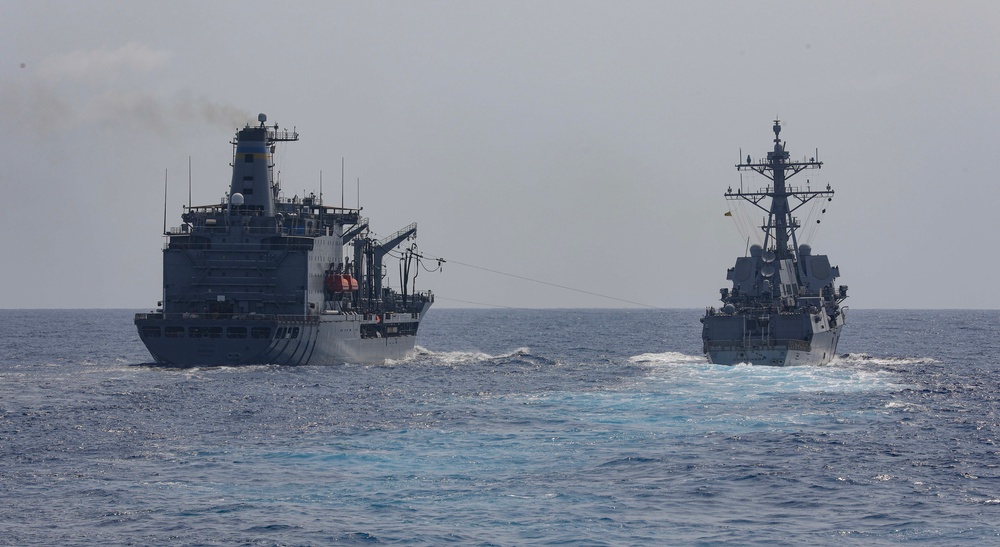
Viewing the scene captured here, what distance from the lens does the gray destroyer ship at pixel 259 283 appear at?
215ft

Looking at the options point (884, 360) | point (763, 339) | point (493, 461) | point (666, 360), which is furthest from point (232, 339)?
point (884, 360)

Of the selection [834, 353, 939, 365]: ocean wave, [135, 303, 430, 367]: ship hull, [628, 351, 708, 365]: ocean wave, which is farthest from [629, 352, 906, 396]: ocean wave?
[135, 303, 430, 367]: ship hull

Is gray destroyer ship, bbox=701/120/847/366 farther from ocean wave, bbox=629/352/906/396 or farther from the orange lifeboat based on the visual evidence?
the orange lifeboat

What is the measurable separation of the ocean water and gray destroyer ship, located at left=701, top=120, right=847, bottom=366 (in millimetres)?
9094

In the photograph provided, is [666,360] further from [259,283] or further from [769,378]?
[259,283]

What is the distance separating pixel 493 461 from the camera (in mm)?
34531

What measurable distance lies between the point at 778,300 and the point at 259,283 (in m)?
31.9

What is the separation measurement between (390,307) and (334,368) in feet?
62.1

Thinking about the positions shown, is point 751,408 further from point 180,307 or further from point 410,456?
point 180,307

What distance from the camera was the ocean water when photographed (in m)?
26.3

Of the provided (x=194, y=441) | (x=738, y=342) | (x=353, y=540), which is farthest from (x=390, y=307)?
(x=353, y=540)

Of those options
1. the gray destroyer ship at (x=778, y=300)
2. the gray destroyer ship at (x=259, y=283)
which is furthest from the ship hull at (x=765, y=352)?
the gray destroyer ship at (x=259, y=283)

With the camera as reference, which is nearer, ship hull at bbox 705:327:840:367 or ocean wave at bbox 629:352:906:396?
ocean wave at bbox 629:352:906:396

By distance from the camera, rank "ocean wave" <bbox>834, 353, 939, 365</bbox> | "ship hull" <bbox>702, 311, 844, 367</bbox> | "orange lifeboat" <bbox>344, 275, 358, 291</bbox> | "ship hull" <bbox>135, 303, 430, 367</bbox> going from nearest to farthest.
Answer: "ship hull" <bbox>135, 303, 430, 367</bbox>
"ship hull" <bbox>702, 311, 844, 367</bbox>
"orange lifeboat" <bbox>344, 275, 358, 291</bbox>
"ocean wave" <bbox>834, 353, 939, 365</bbox>
